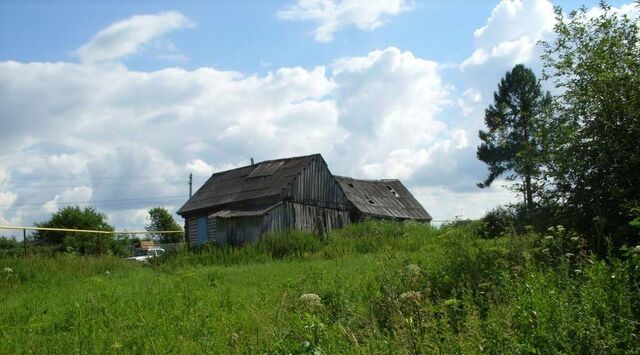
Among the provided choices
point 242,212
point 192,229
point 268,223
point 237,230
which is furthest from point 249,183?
point 192,229

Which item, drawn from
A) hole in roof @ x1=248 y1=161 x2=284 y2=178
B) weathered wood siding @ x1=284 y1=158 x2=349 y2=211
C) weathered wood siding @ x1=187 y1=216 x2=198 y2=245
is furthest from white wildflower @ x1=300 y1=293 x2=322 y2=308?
weathered wood siding @ x1=187 y1=216 x2=198 y2=245

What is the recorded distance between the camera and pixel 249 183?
3453 centimetres

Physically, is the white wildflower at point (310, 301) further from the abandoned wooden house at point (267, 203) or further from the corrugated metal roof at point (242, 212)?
the corrugated metal roof at point (242, 212)

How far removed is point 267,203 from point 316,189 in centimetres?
349

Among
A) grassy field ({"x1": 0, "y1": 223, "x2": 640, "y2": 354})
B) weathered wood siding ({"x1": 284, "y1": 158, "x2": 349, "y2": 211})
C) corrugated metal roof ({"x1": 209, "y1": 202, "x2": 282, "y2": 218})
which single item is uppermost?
weathered wood siding ({"x1": 284, "y1": 158, "x2": 349, "y2": 211})

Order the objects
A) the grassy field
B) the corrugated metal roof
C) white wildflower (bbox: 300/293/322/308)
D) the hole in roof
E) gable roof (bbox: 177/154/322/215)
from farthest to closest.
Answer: the hole in roof < gable roof (bbox: 177/154/322/215) < the corrugated metal roof < white wildflower (bbox: 300/293/322/308) < the grassy field

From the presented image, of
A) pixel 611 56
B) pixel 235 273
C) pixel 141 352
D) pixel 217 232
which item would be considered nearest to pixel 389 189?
pixel 217 232

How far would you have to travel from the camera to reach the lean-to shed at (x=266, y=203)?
1249 inches

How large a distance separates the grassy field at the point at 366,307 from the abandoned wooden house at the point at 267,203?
1605 cm

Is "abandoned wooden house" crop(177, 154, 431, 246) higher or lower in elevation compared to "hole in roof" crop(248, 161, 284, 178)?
lower

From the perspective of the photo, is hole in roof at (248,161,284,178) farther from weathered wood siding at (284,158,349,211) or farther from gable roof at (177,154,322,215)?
weathered wood siding at (284,158,349,211)

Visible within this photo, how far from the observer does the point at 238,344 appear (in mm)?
6867

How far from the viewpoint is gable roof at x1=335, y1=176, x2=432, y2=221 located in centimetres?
4197

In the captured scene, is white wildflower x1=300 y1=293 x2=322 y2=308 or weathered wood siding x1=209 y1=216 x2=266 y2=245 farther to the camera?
weathered wood siding x1=209 y1=216 x2=266 y2=245
